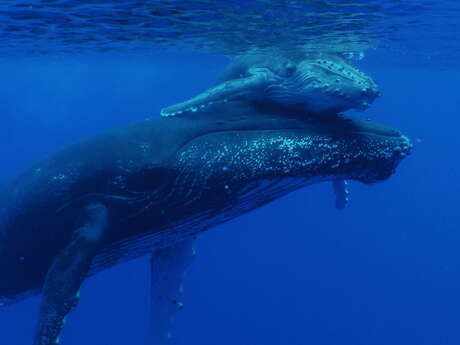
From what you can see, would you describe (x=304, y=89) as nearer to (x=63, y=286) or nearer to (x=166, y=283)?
(x=63, y=286)

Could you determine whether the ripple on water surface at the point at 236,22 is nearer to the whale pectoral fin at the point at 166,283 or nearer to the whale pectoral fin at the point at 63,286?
the whale pectoral fin at the point at 166,283

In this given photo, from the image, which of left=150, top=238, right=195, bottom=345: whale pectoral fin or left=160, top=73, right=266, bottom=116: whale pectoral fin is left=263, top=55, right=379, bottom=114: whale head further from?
left=150, top=238, right=195, bottom=345: whale pectoral fin

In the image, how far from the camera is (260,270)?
48625 mm

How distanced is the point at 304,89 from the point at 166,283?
4.29 meters

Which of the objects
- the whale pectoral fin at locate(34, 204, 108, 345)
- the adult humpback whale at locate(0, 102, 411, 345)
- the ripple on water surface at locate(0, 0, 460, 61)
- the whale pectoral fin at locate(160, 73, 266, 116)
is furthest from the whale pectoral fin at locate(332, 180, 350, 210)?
the ripple on water surface at locate(0, 0, 460, 61)

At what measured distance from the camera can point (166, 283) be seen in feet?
26.0

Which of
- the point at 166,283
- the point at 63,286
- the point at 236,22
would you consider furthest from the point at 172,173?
the point at 236,22

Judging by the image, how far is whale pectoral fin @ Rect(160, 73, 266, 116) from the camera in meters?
5.57

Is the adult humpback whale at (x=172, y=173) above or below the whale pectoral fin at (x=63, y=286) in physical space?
above

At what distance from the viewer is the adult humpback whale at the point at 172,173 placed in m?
5.03

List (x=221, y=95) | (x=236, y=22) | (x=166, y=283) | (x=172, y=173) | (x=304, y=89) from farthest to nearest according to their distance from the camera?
(x=236, y=22), (x=166, y=283), (x=221, y=95), (x=304, y=89), (x=172, y=173)

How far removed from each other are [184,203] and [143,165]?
0.63 metres

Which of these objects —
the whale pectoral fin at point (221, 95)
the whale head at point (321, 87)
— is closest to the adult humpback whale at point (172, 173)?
the whale pectoral fin at point (221, 95)

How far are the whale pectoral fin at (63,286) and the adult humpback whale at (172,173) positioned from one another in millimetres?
188
